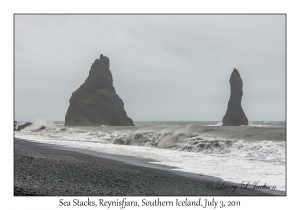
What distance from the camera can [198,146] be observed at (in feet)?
→ 61.0

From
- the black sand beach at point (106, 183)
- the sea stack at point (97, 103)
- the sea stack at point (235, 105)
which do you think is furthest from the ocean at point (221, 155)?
the sea stack at point (97, 103)

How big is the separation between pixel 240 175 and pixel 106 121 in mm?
92583

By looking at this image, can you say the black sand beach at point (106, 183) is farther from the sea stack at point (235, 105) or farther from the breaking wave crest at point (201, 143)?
the sea stack at point (235, 105)

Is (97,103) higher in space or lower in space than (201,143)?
higher

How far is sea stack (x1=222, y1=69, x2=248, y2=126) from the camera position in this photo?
A: 8819 cm

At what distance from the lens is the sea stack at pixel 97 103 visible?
98.0m

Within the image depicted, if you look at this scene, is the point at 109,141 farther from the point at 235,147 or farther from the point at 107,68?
the point at 107,68

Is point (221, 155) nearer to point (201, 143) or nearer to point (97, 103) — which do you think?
point (201, 143)

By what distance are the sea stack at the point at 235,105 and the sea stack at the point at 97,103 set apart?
36.9m

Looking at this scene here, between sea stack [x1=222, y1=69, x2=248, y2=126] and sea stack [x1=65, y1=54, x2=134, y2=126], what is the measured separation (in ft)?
121

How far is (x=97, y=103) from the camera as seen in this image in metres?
101

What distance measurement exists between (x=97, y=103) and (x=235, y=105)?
5251 cm

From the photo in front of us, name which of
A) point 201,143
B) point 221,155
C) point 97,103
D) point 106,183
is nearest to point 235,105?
point 97,103
